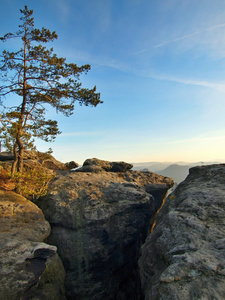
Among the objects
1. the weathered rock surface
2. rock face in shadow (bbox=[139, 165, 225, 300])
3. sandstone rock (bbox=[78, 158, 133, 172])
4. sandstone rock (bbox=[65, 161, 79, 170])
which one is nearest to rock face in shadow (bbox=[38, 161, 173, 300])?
the weathered rock surface

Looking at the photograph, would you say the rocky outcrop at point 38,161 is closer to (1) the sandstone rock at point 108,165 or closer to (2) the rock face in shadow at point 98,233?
(2) the rock face in shadow at point 98,233

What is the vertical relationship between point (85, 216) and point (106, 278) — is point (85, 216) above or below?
above

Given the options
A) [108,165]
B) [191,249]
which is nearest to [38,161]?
[108,165]

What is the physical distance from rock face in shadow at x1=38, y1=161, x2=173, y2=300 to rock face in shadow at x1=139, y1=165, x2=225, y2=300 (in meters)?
4.43

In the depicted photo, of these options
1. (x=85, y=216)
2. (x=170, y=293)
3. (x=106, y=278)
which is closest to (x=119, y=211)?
(x=85, y=216)

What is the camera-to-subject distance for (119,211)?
16.3 metres

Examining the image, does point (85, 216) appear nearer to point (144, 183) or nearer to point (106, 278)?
point (106, 278)

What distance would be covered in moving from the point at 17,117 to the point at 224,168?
57.4ft

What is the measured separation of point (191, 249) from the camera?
25.6ft

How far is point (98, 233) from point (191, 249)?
8.86 m

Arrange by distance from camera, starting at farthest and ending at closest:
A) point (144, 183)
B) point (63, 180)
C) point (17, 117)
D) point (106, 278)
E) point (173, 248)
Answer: point (144, 183), point (63, 180), point (17, 117), point (106, 278), point (173, 248)

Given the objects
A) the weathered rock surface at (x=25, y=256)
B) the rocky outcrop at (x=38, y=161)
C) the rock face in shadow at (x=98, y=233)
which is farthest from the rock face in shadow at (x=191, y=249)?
the rocky outcrop at (x=38, y=161)

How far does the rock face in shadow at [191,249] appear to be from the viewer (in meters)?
6.26

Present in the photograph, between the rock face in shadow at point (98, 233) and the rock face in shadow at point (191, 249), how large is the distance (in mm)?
4432
